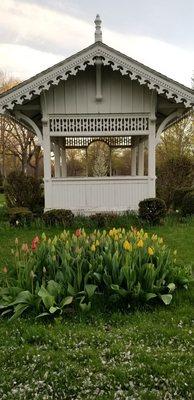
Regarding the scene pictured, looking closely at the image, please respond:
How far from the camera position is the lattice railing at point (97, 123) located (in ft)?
39.1

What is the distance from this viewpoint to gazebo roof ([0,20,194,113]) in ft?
35.4

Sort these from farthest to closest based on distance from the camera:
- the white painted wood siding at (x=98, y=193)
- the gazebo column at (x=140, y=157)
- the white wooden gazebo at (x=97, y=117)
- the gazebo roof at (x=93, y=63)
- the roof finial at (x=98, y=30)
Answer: the gazebo column at (x=140, y=157), the white painted wood siding at (x=98, y=193), the white wooden gazebo at (x=97, y=117), the roof finial at (x=98, y=30), the gazebo roof at (x=93, y=63)

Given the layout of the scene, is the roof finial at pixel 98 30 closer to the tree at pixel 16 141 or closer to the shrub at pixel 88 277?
the shrub at pixel 88 277

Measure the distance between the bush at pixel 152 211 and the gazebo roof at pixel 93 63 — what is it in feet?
9.82

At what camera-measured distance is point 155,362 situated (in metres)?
3.64

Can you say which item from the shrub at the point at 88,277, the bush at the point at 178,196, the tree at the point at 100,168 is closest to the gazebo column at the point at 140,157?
the tree at the point at 100,168

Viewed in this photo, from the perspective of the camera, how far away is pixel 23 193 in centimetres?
1409

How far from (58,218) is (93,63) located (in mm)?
4333

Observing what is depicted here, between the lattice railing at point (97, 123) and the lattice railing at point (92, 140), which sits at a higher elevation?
the lattice railing at point (97, 123)

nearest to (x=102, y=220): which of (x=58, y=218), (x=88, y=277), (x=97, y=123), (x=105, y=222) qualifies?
(x=105, y=222)

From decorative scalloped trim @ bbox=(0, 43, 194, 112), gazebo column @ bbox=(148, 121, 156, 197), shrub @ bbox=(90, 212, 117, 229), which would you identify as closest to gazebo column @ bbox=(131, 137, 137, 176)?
gazebo column @ bbox=(148, 121, 156, 197)

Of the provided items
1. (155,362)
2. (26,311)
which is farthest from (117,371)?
(26,311)

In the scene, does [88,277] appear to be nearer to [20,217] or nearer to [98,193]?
[20,217]

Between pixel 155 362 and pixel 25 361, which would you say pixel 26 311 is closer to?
pixel 25 361
